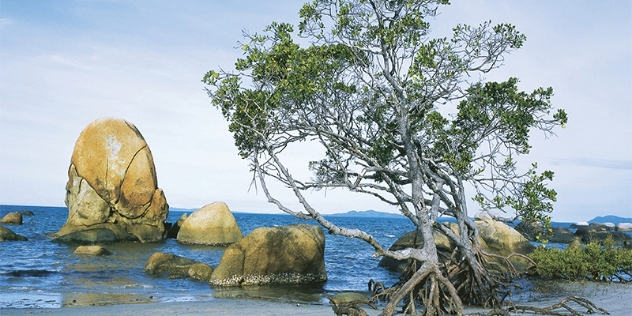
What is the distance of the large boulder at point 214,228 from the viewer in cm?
3612

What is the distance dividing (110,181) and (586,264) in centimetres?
2970

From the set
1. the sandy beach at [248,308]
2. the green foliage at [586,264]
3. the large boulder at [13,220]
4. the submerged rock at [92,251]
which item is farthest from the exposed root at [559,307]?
the large boulder at [13,220]

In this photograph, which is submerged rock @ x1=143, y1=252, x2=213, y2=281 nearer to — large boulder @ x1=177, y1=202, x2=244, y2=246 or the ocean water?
the ocean water

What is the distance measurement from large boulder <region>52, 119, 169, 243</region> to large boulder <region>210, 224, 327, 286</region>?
19.2 meters

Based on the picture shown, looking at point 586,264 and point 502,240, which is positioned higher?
point 502,240

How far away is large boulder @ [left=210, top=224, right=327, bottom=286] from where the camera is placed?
64.7 ft

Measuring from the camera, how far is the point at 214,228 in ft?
119

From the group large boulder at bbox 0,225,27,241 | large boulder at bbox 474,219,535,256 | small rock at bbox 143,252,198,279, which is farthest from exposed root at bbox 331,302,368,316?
large boulder at bbox 0,225,27,241

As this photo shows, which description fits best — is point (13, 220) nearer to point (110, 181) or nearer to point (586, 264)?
point (110, 181)

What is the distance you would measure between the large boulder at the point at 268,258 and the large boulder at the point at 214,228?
53.2 feet

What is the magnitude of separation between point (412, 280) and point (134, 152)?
2946 centimetres

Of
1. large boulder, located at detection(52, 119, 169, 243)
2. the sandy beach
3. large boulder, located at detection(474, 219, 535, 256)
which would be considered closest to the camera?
the sandy beach

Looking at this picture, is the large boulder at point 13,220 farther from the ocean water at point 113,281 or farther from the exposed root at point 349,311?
the exposed root at point 349,311

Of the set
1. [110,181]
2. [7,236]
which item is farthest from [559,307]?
[7,236]
